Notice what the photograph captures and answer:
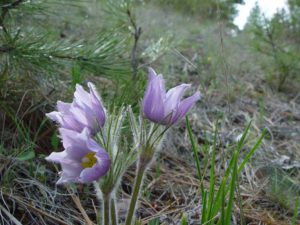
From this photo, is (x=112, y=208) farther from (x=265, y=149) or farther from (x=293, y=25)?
(x=293, y=25)

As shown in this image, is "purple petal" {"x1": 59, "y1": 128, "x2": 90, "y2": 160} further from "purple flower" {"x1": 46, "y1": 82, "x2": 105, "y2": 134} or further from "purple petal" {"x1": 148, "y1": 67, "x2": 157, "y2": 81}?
"purple petal" {"x1": 148, "y1": 67, "x2": 157, "y2": 81}

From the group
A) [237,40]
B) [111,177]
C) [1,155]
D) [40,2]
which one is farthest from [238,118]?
[237,40]

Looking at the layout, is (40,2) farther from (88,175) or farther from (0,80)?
(88,175)

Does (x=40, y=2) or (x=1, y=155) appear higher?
(x=40, y=2)

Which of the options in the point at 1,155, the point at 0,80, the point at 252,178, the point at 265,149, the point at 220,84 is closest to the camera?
the point at 1,155

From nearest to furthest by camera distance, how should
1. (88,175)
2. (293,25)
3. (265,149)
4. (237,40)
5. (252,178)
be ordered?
(88,175) < (252,178) < (265,149) < (293,25) < (237,40)

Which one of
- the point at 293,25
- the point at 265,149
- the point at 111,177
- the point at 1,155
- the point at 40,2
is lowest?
the point at 1,155

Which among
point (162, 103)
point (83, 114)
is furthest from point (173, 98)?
point (83, 114)

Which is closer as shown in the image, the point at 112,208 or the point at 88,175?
the point at 88,175
